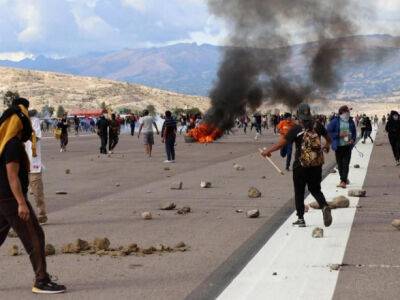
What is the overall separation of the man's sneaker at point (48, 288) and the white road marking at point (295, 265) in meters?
1.36

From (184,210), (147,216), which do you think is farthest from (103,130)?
(147,216)

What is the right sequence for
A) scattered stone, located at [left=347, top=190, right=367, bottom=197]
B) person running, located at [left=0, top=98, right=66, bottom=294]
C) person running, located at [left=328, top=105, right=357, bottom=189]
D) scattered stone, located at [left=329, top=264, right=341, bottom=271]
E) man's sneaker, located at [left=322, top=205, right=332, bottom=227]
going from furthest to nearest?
person running, located at [left=328, top=105, right=357, bottom=189], scattered stone, located at [left=347, top=190, right=367, bottom=197], man's sneaker, located at [left=322, top=205, right=332, bottom=227], scattered stone, located at [left=329, top=264, right=341, bottom=271], person running, located at [left=0, top=98, right=66, bottom=294]

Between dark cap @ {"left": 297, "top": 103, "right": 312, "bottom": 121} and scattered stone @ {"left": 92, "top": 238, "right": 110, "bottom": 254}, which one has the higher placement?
dark cap @ {"left": 297, "top": 103, "right": 312, "bottom": 121}

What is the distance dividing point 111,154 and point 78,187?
524 inches

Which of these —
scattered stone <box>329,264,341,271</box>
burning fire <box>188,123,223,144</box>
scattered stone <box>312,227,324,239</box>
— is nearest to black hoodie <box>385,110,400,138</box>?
scattered stone <box>312,227,324,239</box>

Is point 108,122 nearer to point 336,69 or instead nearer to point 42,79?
point 336,69

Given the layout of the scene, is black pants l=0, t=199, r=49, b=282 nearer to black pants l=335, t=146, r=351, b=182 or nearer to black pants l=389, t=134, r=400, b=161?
black pants l=335, t=146, r=351, b=182

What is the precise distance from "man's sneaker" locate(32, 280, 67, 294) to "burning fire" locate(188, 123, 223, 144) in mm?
35482

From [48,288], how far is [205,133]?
36.6 m

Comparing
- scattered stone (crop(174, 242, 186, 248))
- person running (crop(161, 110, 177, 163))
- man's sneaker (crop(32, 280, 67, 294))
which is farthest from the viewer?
person running (crop(161, 110, 177, 163))

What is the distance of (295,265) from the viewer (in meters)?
7.75

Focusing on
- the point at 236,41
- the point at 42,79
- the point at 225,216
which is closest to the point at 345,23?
the point at 236,41

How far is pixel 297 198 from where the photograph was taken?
10602 millimetres

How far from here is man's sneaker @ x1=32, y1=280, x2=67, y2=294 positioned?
260 inches
